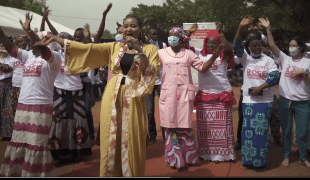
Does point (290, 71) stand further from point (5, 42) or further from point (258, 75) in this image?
point (5, 42)

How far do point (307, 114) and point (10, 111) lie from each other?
5965 mm

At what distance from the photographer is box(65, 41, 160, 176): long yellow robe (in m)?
3.43

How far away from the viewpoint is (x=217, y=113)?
18.1ft

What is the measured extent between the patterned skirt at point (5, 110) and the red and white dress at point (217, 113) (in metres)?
4.34

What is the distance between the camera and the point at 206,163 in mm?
5422

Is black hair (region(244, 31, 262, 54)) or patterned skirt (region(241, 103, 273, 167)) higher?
black hair (region(244, 31, 262, 54))

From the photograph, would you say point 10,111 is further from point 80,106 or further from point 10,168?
point 10,168

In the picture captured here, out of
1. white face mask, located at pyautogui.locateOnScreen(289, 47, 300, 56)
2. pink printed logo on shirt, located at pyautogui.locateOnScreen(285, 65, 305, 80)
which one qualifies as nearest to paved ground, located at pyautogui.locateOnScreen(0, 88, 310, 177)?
pink printed logo on shirt, located at pyautogui.locateOnScreen(285, 65, 305, 80)

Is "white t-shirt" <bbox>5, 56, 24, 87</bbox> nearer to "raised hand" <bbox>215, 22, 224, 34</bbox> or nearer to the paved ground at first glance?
the paved ground

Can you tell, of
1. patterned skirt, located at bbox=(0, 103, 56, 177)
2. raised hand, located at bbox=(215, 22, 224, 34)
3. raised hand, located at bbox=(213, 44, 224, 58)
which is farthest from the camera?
raised hand, located at bbox=(215, 22, 224, 34)

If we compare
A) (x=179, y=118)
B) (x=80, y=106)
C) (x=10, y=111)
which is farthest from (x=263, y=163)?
(x=10, y=111)

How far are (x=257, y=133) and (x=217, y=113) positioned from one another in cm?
78

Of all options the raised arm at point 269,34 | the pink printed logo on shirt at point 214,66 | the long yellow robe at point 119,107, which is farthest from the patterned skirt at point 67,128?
the raised arm at point 269,34

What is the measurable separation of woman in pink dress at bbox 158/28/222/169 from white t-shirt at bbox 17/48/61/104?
73.4 inches
